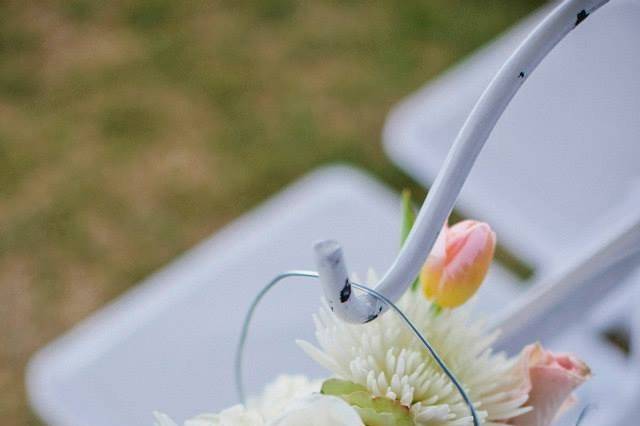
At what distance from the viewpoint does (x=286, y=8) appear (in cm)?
308

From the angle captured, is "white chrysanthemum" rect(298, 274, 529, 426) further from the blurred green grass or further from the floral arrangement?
the blurred green grass

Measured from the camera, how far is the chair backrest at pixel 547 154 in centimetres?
131

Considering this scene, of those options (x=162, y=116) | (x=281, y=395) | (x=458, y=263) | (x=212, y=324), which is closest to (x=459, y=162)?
(x=458, y=263)

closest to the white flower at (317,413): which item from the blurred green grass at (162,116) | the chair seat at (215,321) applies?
the chair seat at (215,321)

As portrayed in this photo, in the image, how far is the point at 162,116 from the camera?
2742 millimetres

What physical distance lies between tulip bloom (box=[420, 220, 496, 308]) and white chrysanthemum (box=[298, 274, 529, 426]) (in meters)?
0.01

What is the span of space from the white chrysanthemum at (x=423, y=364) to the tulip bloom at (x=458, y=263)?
0.4 inches

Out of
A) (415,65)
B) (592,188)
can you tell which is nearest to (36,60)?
(415,65)

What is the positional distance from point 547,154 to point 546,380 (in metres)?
0.94

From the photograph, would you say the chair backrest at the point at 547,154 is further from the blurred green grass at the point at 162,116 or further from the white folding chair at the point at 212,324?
the blurred green grass at the point at 162,116

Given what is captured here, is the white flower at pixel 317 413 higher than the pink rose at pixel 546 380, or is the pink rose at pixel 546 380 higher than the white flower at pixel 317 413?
the white flower at pixel 317 413

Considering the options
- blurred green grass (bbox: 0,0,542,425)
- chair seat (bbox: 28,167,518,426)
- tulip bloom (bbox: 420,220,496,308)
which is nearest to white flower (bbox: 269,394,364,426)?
tulip bloom (bbox: 420,220,496,308)

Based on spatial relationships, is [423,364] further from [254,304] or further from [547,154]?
[547,154]

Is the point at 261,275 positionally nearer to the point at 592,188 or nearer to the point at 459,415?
the point at 592,188
